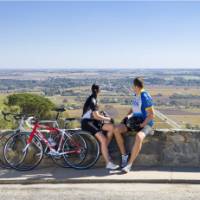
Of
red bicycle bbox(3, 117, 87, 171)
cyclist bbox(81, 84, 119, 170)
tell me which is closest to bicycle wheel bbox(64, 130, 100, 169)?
red bicycle bbox(3, 117, 87, 171)

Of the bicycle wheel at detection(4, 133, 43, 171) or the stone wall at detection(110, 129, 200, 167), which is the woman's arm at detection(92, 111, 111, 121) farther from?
the bicycle wheel at detection(4, 133, 43, 171)

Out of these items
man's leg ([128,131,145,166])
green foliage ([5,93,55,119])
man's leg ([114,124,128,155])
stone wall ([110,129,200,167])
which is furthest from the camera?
green foliage ([5,93,55,119])

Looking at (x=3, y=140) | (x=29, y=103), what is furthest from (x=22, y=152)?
(x=29, y=103)

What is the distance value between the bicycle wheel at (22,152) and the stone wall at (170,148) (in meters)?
1.49

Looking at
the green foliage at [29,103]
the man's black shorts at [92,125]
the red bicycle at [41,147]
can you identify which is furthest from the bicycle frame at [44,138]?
the green foliage at [29,103]

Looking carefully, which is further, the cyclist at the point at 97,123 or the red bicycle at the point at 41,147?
the red bicycle at the point at 41,147

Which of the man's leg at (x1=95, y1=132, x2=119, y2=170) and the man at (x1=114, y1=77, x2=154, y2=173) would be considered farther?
the man's leg at (x1=95, y1=132, x2=119, y2=170)

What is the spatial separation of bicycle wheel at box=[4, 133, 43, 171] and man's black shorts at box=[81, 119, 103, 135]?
78 cm

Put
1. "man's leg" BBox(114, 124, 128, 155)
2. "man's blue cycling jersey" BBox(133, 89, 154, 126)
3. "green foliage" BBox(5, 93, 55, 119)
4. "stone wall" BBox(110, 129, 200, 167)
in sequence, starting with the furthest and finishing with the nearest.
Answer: "green foliage" BBox(5, 93, 55, 119), "stone wall" BBox(110, 129, 200, 167), "man's leg" BBox(114, 124, 128, 155), "man's blue cycling jersey" BBox(133, 89, 154, 126)

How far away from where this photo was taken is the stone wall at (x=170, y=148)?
7.09 m

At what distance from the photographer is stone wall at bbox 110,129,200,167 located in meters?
7.09

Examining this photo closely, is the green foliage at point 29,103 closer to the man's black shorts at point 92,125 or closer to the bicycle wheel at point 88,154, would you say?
the bicycle wheel at point 88,154

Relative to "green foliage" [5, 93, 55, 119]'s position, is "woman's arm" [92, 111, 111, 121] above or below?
above

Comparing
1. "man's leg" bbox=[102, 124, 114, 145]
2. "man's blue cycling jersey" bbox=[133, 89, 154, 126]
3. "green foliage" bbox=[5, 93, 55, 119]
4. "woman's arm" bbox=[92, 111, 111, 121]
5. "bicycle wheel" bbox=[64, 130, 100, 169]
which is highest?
"man's blue cycling jersey" bbox=[133, 89, 154, 126]
